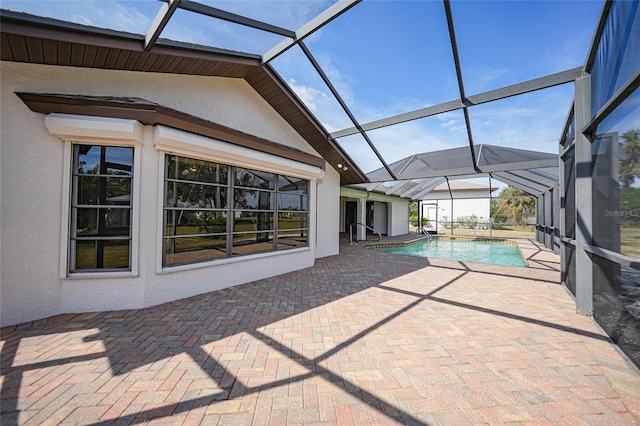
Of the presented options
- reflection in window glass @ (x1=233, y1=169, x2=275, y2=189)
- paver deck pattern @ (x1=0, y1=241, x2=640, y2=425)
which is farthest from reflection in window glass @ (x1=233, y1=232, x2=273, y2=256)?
paver deck pattern @ (x1=0, y1=241, x2=640, y2=425)

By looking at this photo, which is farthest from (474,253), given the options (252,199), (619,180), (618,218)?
(252,199)

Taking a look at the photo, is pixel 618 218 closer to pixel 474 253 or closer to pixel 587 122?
pixel 587 122

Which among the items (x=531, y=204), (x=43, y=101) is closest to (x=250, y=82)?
(x=43, y=101)

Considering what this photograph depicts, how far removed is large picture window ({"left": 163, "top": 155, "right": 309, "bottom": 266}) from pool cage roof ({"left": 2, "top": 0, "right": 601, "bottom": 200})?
1.93 meters

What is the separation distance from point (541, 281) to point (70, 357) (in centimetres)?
881

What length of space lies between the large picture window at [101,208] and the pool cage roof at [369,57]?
2.81ft

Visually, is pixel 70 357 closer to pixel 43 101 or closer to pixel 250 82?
pixel 43 101

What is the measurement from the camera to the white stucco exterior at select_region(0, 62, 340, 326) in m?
3.66

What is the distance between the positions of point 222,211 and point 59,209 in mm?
2496

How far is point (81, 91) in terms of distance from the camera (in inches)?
164

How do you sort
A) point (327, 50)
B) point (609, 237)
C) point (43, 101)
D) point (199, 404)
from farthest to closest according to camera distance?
1. point (327, 50)
2. point (43, 101)
3. point (609, 237)
4. point (199, 404)

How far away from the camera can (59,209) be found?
13.0 feet

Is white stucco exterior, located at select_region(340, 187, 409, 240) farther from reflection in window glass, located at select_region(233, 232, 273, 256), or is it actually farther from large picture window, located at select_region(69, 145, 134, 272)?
large picture window, located at select_region(69, 145, 134, 272)

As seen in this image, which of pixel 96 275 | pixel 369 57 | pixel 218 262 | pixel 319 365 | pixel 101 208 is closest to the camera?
pixel 319 365
